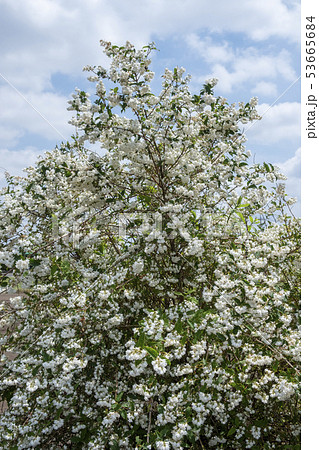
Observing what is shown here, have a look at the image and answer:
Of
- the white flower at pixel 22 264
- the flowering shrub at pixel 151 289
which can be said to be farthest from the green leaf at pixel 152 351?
the white flower at pixel 22 264

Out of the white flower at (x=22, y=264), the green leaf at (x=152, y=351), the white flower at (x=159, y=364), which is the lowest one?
the white flower at (x=159, y=364)

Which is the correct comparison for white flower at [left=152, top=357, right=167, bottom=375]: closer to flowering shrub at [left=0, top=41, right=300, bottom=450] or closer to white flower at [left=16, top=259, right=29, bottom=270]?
flowering shrub at [left=0, top=41, right=300, bottom=450]

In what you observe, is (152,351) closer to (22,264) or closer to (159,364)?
(159,364)

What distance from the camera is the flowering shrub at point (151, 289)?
3045 millimetres

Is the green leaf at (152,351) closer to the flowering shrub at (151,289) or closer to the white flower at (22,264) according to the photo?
the flowering shrub at (151,289)

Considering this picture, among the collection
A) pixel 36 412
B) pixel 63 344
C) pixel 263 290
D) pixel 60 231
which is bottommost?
pixel 36 412

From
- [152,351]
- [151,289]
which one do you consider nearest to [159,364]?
[152,351]

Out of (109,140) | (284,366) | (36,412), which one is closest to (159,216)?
(109,140)

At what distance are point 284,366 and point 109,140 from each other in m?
2.91

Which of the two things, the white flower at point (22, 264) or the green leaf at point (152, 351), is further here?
the white flower at point (22, 264)

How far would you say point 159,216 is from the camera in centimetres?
357

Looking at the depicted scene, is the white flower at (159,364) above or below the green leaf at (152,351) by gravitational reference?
below

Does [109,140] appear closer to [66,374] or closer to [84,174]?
[84,174]

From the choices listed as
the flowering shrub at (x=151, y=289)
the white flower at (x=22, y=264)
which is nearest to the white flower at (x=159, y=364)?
the flowering shrub at (x=151, y=289)
